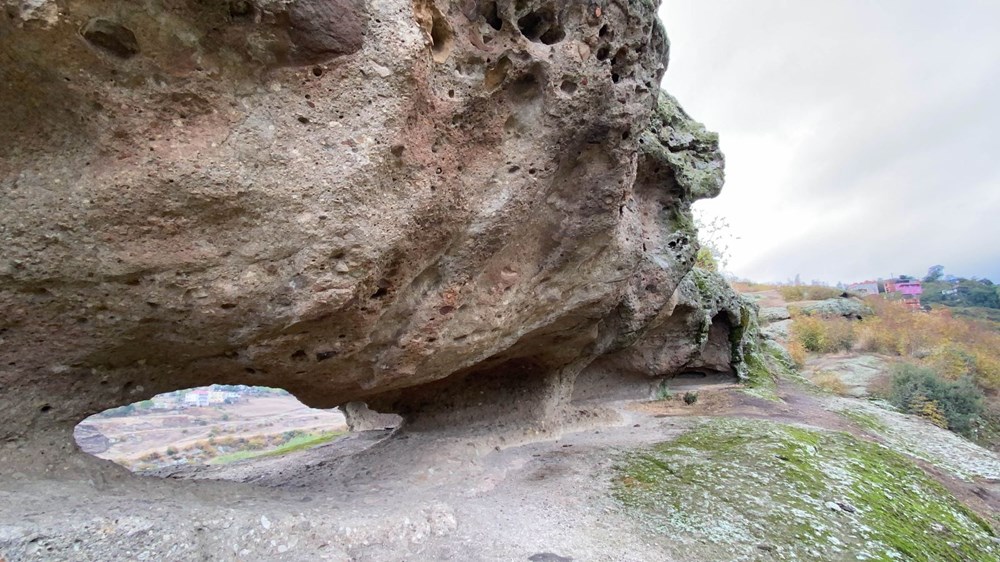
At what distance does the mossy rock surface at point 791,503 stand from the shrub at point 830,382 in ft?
24.0

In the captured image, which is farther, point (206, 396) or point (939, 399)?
point (939, 399)

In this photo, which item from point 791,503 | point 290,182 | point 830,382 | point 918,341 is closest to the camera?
point 290,182

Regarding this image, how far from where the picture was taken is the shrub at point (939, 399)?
10805mm

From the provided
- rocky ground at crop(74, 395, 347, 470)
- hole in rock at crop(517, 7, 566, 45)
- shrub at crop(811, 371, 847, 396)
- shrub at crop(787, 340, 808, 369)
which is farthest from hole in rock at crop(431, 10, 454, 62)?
shrub at crop(787, 340, 808, 369)

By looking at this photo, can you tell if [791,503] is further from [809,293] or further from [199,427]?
[809,293]

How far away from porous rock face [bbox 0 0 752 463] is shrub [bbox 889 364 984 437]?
10295 millimetres

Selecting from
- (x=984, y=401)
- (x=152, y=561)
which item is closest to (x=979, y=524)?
(x=152, y=561)

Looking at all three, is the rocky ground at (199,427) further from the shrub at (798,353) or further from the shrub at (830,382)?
the shrub at (798,353)

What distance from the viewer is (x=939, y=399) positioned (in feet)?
36.2

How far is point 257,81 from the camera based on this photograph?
115 inches

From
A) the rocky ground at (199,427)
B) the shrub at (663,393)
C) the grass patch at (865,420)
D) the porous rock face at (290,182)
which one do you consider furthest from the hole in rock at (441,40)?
the grass patch at (865,420)

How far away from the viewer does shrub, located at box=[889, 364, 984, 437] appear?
10.8m

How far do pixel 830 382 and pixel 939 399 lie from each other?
2001 millimetres

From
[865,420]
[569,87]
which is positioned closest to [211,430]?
[569,87]
